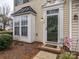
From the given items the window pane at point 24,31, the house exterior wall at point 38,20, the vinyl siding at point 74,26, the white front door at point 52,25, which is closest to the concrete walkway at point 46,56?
the vinyl siding at point 74,26

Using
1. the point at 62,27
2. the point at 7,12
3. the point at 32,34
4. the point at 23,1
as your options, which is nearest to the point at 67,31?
the point at 62,27

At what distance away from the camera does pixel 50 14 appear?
10.2 m

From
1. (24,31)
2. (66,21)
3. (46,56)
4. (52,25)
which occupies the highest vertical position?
(66,21)

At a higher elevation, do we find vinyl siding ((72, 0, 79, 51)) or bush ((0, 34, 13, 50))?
vinyl siding ((72, 0, 79, 51))

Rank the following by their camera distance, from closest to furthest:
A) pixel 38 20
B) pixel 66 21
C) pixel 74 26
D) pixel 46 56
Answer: pixel 46 56, pixel 74 26, pixel 66 21, pixel 38 20

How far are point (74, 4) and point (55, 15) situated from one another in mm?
1601

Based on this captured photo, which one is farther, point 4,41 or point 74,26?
point 4,41

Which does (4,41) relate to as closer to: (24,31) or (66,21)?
(24,31)

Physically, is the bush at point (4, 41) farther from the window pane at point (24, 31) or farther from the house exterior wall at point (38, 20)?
the house exterior wall at point (38, 20)

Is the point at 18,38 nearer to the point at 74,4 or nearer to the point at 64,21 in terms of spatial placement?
the point at 64,21

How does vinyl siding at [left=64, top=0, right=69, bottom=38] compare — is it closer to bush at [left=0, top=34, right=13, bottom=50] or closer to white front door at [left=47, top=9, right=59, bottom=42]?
white front door at [left=47, top=9, right=59, bottom=42]

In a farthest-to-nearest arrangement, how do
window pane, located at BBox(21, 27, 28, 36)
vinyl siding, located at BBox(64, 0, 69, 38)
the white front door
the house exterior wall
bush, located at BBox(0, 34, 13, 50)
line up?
window pane, located at BBox(21, 27, 28, 36) < the house exterior wall < bush, located at BBox(0, 34, 13, 50) < the white front door < vinyl siding, located at BBox(64, 0, 69, 38)

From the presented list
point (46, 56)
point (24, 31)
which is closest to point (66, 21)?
point (46, 56)

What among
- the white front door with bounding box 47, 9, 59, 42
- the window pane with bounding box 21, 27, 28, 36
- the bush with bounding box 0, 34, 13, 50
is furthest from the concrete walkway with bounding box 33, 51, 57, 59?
the window pane with bounding box 21, 27, 28, 36
